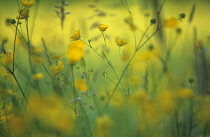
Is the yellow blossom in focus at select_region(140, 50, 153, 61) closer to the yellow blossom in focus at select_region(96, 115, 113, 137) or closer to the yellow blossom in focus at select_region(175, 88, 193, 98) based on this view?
the yellow blossom in focus at select_region(175, 88, 193, 98)

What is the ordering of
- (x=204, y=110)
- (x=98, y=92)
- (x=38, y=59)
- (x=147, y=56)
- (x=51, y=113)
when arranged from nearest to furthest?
(x=51, y=113) → (x=204, y=110) → (x=38, y=59) → (x=147, y=56) → (x=98, y=92)

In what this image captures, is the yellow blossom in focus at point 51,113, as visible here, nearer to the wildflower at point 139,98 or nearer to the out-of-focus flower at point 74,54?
the out-of-focus flower at point 74,54

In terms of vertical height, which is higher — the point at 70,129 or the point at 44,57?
the point at 44,57

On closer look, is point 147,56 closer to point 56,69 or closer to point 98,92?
point 98,92

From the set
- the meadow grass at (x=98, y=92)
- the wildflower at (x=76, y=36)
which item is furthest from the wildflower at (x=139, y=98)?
the wildflower at (x=76, y=36)

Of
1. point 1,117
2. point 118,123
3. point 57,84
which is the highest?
point 57,84

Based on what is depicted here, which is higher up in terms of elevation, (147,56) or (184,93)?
(147,56)

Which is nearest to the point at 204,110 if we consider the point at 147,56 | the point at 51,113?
the point at 147,56

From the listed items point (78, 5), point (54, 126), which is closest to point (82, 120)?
point (54, 126)

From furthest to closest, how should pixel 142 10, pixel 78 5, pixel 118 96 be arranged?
pixel 78 5 < pixel 142 10 < pixel 118 96

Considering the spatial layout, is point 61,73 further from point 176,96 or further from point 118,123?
point 176,96

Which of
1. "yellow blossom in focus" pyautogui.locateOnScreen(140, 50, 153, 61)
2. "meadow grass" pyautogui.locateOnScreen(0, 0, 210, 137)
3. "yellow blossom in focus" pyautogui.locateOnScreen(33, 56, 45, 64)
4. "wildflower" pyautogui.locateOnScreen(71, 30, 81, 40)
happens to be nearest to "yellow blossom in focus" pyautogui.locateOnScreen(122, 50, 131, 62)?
"meadow grass" pyautogui.locateOnScreen(0, 0, 210, 137)
